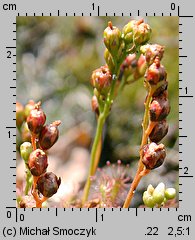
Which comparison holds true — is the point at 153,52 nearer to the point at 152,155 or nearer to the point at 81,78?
the point at 152,155

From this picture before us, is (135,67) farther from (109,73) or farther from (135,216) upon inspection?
(135,216)

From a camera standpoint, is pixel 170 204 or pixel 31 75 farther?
pixel 31 75

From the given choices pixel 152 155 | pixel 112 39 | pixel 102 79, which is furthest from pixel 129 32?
pixel 152 155

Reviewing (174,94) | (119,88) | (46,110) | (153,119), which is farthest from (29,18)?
(153,119)

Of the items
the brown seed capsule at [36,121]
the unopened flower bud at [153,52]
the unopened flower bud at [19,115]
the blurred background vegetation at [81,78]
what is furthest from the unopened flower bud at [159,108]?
the blurred background vegetation at [81,78]

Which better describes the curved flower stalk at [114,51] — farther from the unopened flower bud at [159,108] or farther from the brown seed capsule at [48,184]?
the brown seed capsule at [48,184]
